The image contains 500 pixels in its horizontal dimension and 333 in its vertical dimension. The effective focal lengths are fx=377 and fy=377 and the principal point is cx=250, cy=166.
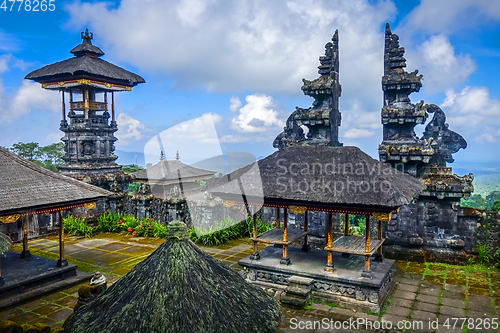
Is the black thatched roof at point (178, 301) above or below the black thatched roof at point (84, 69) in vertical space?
below

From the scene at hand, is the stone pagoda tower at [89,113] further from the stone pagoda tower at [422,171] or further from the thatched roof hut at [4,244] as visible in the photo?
the stone pagoda tower at [422,171]

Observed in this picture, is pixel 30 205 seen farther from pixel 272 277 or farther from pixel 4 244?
pixel 272 277

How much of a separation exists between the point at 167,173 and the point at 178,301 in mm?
17342

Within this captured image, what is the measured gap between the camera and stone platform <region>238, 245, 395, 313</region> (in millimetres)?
8494

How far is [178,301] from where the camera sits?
3828 millimetres

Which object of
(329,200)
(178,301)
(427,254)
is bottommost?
(427,254)

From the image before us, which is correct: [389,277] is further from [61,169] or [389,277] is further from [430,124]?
[61,169]

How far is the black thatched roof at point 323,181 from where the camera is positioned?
27.4 ft

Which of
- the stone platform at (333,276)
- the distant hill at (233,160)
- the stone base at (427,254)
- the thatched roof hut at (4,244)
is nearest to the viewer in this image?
the thatched roof hut at (4,244)

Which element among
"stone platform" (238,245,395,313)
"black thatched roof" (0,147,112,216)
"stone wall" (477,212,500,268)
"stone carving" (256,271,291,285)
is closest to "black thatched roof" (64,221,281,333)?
"stone platform" (238,245,395,313)

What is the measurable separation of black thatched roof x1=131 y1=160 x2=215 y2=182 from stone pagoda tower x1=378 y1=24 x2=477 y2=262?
1204cm

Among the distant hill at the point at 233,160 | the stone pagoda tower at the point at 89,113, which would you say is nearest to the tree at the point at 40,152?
the stone pagoda tower at the point at 89,113

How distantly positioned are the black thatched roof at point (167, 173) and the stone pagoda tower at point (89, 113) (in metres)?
1.53

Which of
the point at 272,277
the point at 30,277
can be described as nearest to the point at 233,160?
the point at 272,277
